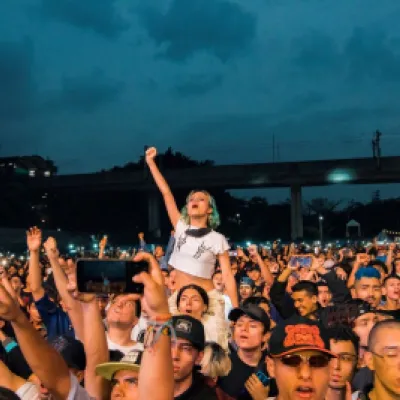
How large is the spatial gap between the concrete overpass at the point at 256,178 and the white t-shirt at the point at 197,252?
34.0 m

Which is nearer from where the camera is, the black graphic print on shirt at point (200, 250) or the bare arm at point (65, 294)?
the bare arm at point (65, 294)

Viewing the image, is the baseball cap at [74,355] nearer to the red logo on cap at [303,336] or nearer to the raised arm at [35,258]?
the raised arm at [35,258]

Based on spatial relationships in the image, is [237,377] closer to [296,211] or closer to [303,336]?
[303,336]

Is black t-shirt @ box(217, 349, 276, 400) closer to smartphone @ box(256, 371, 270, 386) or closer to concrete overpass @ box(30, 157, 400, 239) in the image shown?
smartphone @ box(256, 371, 270, 386)

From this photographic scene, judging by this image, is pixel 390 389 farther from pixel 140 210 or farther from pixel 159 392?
pixel 140 210

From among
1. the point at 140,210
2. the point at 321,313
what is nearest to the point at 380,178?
the point at 140,210

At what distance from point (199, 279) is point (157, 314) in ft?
9.44

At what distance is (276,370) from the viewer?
2.88 m

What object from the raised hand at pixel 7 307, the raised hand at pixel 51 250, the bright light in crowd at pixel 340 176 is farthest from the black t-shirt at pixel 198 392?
the bright light in crowd at pixel 340 176

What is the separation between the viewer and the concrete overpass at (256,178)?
3834 centimetres

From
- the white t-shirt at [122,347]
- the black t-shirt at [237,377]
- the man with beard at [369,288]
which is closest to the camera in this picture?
the black t-shirt at [237,377]

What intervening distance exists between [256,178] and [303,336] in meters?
38.1

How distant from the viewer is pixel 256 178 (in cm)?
4081

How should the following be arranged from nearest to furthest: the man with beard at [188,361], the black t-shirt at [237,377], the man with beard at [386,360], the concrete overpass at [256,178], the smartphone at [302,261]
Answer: the man with beard at [386,360] < the man with beard at [188,361] < the black t-shirt at [237,377] < the smartphone at [302,261] < the concrete overpass at [256,178]
